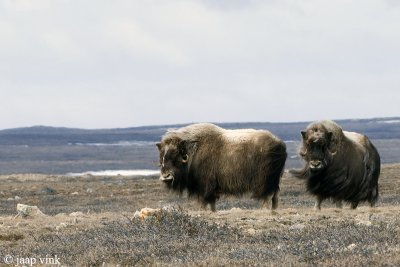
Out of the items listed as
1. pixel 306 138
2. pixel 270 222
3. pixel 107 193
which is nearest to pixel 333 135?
pixel 306 138

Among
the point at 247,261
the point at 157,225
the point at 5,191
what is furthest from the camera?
the point at 5,191

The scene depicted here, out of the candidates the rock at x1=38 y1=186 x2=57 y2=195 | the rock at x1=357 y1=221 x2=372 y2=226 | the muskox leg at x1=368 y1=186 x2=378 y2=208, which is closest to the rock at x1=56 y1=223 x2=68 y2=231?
the rock at x1=357 y1=221 x2=372 y2=226

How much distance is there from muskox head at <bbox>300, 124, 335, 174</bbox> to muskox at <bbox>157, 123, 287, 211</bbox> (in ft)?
2.10

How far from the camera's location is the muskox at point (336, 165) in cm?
1691

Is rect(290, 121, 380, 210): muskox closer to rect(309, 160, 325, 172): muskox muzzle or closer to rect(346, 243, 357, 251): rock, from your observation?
rect(309, 160, 325, 172): muskox muzzle

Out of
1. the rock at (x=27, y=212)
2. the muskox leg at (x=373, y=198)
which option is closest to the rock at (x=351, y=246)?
the muskox leg at (x=373, y=198)

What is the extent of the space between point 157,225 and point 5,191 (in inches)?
1105

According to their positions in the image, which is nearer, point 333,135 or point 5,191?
point 333,135

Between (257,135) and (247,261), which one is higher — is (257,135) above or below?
above

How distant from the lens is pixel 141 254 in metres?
9.98

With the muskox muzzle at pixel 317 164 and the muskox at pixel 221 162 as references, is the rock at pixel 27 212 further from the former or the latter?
the muskox muzzle at pixel 317 164

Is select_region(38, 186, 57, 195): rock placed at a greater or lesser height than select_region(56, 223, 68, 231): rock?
lesser

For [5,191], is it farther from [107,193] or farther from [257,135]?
[257,135]

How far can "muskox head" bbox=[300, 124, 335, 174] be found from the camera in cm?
1680
